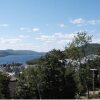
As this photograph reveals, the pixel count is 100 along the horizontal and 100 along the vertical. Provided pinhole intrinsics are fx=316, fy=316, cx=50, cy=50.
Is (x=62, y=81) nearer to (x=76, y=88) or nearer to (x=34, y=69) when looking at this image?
(x=76, y=88)

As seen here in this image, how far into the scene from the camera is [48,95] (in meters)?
43.6

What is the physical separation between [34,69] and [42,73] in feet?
4.41

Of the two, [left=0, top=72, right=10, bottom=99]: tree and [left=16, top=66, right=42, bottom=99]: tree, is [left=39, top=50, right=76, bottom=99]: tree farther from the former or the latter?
[left=0, top=72, right=10, bottom=99]: tree

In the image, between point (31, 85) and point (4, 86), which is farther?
point (31, 85)

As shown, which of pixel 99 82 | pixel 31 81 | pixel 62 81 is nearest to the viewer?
pixel 31 81

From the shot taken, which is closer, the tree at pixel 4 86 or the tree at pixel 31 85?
the tree at pixel 4 86

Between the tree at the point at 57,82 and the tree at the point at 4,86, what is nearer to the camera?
the tree at the point at 4,86

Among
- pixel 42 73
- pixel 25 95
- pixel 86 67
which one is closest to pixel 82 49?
Result: pixel 86 67

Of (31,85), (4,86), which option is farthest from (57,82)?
(4,86)

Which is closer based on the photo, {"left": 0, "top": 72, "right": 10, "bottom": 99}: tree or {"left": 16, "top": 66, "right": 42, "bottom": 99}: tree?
{"left": 0, "top": 72, "right": 10, "bottom": 99}: tree

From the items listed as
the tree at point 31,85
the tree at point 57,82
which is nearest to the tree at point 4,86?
the tree at point 31,85

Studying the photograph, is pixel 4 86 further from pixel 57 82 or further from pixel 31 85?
pixel 57 82

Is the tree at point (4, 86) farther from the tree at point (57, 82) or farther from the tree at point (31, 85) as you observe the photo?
the tree at point (57, 82)

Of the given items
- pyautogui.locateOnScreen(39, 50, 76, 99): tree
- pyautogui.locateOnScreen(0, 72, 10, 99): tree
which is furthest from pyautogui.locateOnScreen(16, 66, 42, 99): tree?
pyautogui.locateOnScreen(0, 72, 10, 99): tree
